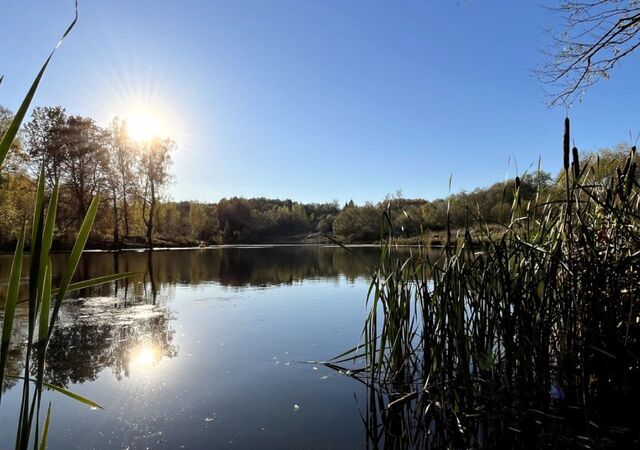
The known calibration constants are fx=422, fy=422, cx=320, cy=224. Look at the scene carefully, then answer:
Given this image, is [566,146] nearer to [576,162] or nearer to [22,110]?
[576,162]

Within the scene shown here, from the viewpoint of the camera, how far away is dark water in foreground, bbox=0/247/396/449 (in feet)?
10.8

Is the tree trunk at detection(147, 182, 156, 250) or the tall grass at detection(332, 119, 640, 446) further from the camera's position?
the tree trunk at detection(147, 182, 156, 250)

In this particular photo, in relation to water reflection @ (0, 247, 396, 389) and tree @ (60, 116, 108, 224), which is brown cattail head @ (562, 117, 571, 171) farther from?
tree @ (60, 116, 108, 224)

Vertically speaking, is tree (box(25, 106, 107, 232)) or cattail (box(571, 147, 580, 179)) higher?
tree (box(25, 106, 107, 232))

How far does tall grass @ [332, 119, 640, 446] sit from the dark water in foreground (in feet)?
2.58

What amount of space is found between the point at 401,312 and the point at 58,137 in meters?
31.5

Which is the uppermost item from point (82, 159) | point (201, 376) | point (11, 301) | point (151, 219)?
point (82, 159)

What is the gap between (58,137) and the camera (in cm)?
2841

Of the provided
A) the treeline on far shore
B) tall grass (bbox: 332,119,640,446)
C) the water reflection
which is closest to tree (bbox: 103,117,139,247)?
the treeline on far shore

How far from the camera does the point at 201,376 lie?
182 inches

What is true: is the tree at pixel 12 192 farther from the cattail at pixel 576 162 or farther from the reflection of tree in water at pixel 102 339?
the cattail at pixel 576 162

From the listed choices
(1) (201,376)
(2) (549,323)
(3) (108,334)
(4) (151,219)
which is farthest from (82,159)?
(2) (549,323)

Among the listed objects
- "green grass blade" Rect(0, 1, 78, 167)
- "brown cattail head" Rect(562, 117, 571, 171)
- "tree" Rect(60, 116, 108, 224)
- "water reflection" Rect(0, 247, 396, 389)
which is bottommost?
"water reflection" Rect(0, 247, 396, 389)

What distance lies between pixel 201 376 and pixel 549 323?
11.4ft
